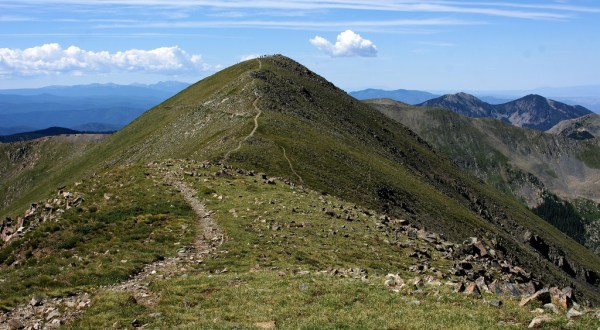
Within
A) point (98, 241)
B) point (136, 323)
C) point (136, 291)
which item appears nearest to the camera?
point (136, 323)

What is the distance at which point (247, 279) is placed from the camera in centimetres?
2356

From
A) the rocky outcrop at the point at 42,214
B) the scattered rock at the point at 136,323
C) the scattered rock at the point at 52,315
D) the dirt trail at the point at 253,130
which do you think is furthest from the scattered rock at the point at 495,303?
the dirt trail at the point at 253,130

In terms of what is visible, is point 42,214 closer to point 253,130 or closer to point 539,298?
point 539,298

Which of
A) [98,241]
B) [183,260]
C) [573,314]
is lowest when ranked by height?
[183,260]

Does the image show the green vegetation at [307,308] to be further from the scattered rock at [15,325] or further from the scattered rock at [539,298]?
the scattered rock at [15,325]

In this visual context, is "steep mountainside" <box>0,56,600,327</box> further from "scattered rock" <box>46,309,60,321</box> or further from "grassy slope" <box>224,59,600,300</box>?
"scattered rock" <box>46,309,60,321</box>

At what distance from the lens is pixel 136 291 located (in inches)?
876

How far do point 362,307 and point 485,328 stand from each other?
4753 millimetres

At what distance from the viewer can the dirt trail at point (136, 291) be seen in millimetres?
19281

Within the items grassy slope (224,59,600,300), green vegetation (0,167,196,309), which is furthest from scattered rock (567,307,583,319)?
grassy slope (224,59,600,300)

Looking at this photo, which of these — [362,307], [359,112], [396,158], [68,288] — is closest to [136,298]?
[68,288]

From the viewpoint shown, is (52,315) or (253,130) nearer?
(52,315)

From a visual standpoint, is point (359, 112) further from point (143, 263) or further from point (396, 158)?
point (143, 263)

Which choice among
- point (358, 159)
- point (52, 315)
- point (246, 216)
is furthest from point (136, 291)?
point (358, 159)
